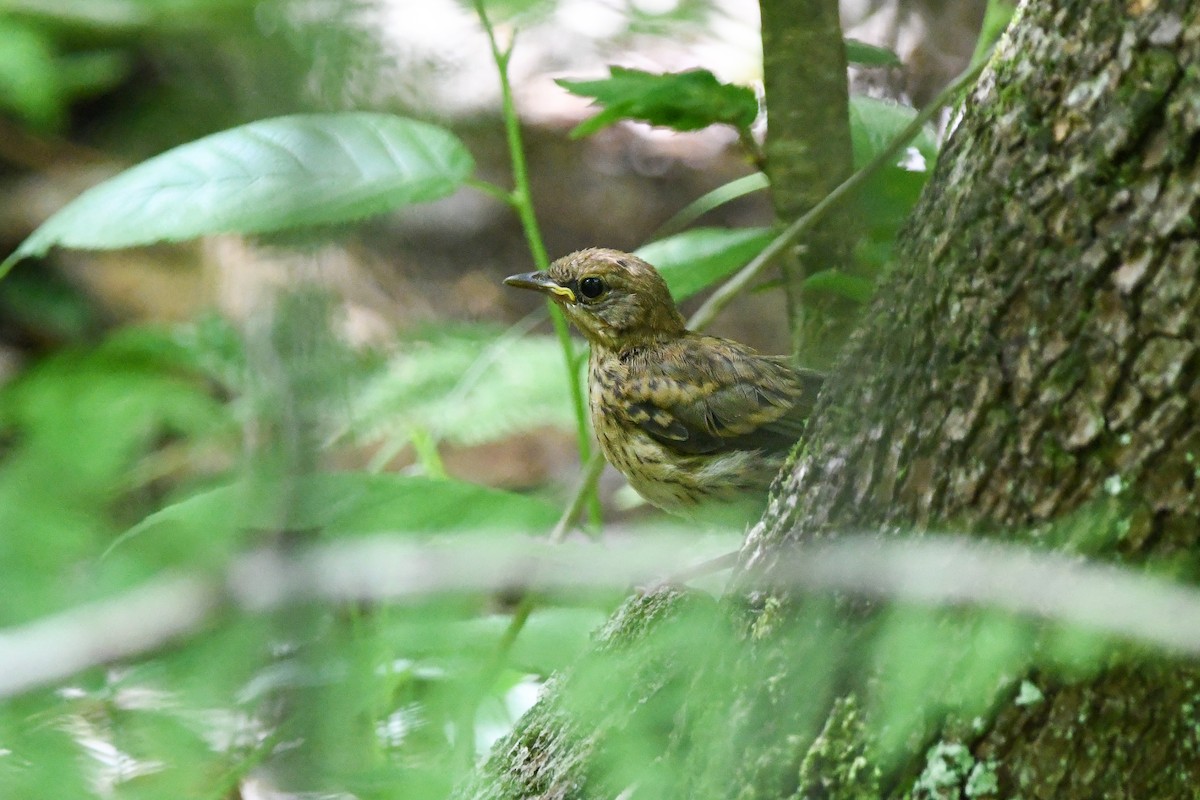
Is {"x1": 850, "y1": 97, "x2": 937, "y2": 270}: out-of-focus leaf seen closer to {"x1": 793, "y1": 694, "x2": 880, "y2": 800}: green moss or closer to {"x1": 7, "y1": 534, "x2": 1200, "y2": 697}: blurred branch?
{"x1": 7, "y1": 534, "x2": 1200, "y2": 697}: blurred branch

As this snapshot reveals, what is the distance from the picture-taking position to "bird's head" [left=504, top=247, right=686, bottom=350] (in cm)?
233

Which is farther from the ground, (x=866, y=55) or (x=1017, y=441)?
(x=866, y=55)

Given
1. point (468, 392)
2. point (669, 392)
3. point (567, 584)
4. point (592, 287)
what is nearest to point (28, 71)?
point (468, 392)

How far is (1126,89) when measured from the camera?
37.1 inches

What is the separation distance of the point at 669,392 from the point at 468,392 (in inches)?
48.0

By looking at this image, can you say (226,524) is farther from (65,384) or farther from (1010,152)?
(1010,152)

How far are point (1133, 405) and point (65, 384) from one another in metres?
0.87

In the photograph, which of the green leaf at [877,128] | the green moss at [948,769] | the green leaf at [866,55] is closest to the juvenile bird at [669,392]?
the green leaf at [877,128]


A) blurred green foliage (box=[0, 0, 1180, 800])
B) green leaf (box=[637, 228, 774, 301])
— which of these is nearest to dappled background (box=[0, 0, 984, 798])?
blurred green foliage (box=[0, 0, 1180, 800])

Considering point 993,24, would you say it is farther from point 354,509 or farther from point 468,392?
point 468,392

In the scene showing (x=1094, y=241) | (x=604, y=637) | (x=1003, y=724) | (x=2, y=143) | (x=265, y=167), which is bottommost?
(x=2, y=143)

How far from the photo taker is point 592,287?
2365 millimetres

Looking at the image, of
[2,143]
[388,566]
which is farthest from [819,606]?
[2,143]

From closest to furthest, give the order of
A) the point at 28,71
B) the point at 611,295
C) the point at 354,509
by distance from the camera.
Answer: the point at 354,509 < the point at 611,295 < the point at 28,71
